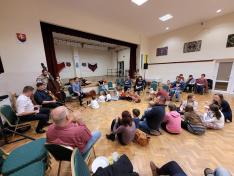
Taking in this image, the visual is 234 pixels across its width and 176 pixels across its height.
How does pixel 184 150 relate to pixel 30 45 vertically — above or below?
below

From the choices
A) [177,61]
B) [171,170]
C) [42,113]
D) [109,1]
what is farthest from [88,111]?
[177,61]

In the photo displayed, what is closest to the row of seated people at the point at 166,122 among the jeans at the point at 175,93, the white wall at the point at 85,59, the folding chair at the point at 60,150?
the folding chair at the point at 60,150

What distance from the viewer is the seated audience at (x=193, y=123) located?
2.55 meters

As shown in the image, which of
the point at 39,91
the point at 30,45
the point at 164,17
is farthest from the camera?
the point at 164,17

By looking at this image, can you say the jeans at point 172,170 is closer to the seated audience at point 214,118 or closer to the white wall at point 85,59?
the seated audience at point 214,118

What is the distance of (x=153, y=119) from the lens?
95.2 inches

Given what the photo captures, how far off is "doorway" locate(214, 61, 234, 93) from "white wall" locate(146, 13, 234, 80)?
0.32 meters

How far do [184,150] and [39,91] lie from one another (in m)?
3.78

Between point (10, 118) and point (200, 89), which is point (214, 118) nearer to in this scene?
point (200, 89)

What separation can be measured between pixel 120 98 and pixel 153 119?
317cm

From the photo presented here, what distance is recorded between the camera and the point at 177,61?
8.03 metres

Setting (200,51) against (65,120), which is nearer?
(65,120)

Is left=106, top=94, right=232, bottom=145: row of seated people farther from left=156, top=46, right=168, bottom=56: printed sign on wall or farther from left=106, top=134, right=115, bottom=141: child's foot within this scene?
left=156, top=46, right=168, bottom=56: printed sign on wall

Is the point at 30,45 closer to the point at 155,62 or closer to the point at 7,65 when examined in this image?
the point at 7,65
